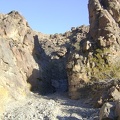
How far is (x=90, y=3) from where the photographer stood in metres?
47.6

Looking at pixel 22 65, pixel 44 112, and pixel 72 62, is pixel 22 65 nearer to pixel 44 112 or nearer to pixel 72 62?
pixel 72 62

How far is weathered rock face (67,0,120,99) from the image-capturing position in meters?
38.3

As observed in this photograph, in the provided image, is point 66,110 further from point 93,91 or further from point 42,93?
point 42,93

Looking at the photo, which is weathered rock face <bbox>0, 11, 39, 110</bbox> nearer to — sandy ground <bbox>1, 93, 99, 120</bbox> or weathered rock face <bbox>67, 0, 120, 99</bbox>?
sandy ground <bbox>1, 93, 99, 120</bbox>

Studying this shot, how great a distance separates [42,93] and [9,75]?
7.59 metres

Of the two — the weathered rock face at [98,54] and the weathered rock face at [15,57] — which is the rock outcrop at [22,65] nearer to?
the weathered rock face at [15,57]

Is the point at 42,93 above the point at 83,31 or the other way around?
the other way around

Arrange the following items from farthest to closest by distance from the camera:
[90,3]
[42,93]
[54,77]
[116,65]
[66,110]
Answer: [54,77], [90,3], [42,93], [116,65], [66,110]

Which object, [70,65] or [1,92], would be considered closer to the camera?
[1,92]

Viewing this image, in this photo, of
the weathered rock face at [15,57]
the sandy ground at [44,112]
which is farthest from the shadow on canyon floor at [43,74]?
the sandy ground at [44,112]

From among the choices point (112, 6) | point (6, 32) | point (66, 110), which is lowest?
point (66, 110)

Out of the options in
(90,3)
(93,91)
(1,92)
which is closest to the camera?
(1,92)

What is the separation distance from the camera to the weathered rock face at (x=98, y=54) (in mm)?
38316

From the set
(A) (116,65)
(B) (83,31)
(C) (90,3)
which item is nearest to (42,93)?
(A) (116,65)
